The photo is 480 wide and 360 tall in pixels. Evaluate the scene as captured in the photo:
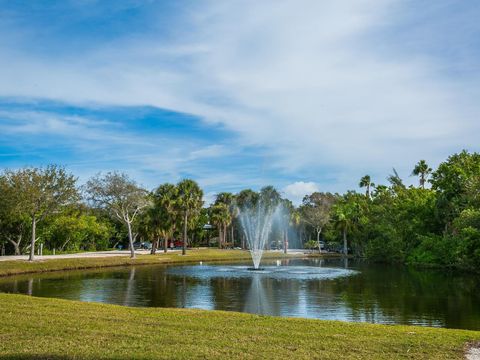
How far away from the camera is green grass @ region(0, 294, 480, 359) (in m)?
10.7

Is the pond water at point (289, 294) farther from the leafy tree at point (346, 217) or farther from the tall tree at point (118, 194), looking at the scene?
the leafy tree at point (346, 217)

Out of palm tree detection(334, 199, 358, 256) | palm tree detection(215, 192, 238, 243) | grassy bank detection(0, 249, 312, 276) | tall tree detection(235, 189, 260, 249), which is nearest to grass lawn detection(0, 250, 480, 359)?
grassy bank detection(0, 249, 312, 276)

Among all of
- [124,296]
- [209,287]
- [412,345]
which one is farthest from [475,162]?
[412,345]

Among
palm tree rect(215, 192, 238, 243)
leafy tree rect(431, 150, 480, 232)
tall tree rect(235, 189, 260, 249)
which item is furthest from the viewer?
palm tree rect(215, 192, 238, 243)

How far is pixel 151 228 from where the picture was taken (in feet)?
236

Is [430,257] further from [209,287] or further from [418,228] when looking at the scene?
[209,287]

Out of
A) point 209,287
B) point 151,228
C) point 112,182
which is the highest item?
point 112,182

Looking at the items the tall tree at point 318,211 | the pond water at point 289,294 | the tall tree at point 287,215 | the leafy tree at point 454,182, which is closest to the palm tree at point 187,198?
the tall tree at point 287,215

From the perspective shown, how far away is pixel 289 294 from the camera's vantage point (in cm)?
2953

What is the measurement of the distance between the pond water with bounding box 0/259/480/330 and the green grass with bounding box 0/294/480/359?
6755mm

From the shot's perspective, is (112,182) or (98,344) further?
(112,182)

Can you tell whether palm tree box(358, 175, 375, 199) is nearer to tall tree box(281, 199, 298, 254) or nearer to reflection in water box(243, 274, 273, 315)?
tall tree box(281, 199, 298, 254)

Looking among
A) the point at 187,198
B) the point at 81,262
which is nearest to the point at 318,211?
the point at 187,198

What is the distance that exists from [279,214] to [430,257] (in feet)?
134
